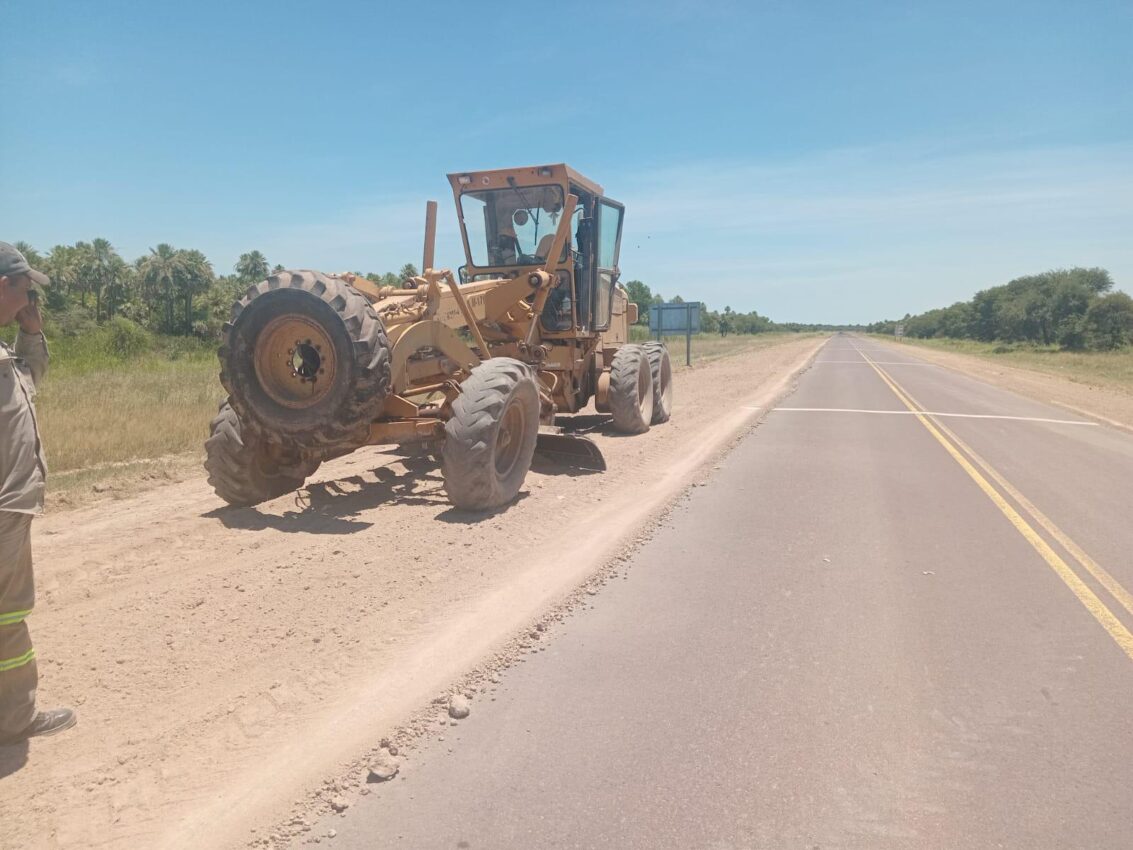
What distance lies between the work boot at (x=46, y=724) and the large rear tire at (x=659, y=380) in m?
10.3

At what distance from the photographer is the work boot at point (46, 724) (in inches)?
124

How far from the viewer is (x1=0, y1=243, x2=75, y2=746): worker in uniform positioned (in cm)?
309

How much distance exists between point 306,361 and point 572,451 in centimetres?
363

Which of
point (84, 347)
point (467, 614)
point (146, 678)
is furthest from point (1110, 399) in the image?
point (84, 347)

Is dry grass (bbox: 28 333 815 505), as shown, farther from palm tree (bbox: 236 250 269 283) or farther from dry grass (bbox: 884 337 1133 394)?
palm tree (bbox: 236 250 269 283)

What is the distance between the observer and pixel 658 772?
120 inches

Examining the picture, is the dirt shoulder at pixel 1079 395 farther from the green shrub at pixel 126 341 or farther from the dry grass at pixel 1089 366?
the green shrub at pixel 126 341

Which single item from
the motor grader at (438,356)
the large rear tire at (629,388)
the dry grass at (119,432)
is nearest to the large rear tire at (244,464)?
the motor grader at (438,356)

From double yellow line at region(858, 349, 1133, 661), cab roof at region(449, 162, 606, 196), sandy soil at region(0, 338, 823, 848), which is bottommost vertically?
sandy soil at region(0, 338, 823, 848)

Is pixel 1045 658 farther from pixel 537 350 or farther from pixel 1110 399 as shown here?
pixel 1110 399

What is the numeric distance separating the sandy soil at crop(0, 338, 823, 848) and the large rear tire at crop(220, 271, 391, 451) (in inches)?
34.6

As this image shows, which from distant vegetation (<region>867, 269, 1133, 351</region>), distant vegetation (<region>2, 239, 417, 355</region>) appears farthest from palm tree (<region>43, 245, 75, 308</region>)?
distant vegetation (<region>867, 269, 1133, 351</region>)

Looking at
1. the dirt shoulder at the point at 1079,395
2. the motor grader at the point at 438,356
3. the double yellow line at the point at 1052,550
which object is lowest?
the double yellow line at the point at 1052,550

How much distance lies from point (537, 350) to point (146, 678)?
6.28 m
